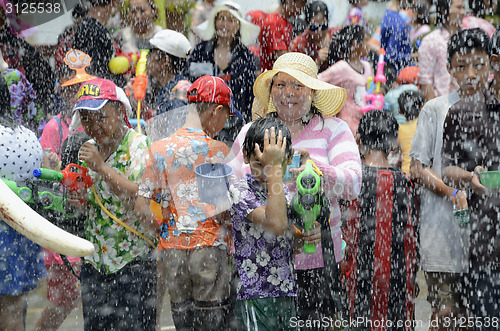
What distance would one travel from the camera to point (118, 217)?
4363 millimetres

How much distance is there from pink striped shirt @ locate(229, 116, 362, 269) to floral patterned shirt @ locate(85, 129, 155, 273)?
0.56m

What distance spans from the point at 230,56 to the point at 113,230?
9.52 feet

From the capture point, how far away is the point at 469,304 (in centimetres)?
441

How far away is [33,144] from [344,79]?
3476 millimetres

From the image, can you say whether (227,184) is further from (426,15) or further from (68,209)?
(426,15)

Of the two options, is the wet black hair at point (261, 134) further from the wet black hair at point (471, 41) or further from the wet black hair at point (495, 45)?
the wet black hair at point (471, 41)

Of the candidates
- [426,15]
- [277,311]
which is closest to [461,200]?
[277,311]

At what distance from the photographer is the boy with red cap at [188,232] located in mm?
4227

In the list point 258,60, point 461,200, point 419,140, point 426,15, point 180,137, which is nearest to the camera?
point 180,137

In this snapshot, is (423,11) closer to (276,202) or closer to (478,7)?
(478,7)

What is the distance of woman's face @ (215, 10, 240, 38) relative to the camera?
694 centimetres

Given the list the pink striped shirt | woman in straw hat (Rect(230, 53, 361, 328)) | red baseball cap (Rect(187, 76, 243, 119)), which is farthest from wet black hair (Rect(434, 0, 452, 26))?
red baseball cap (Rect(187, 76, 243, 119))

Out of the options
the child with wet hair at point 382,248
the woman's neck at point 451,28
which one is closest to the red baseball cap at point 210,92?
the child with wet hair at point 382,248

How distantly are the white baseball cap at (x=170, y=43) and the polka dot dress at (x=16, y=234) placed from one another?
225 centimetres
